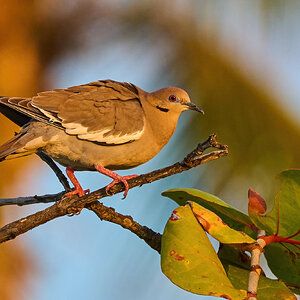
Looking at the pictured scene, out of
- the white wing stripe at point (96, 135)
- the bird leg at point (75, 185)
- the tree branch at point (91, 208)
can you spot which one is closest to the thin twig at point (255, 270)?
the tree branch at point (91, 208)

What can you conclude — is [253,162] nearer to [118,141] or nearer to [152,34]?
[118,141]

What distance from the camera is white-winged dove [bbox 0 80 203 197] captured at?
8.96 feet

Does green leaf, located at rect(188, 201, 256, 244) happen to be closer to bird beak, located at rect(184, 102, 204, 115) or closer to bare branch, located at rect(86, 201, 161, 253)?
bare branch, located at rect(86, 201, 161, 253)

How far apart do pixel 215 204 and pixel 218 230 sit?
0.13 meters

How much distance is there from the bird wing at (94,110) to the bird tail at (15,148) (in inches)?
5.7

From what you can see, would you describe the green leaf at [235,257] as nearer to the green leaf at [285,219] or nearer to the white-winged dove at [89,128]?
the green leaf at [285,219]

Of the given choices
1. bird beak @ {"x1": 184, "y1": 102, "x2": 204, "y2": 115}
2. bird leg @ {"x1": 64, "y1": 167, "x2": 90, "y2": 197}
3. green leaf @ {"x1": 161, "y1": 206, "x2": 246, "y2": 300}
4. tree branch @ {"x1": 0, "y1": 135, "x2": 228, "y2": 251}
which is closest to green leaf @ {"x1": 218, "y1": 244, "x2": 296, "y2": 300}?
green leaf @ {"x1": 161, "y1": 206, "x2": 246, "y2": 300}

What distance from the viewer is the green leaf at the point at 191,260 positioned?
1.16 meters

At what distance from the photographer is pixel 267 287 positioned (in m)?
1.26

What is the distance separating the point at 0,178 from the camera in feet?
13.0

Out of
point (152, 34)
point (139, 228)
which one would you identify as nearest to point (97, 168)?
point (139, 228)

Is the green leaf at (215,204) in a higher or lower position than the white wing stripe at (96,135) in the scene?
lower

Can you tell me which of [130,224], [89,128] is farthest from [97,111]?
[130,224]

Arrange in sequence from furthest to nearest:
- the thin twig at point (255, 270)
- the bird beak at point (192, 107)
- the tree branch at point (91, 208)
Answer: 1. the bird beak at point (192, 107)
2. the tree branch at point (91, 208)
3. the thin twig at point (255, 270)
